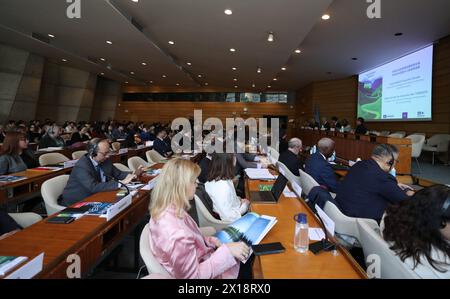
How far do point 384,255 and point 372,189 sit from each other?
3.66 feet

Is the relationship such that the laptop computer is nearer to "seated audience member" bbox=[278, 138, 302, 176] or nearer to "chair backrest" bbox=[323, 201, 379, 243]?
"chair backrest" bbox=[323, 201, 379, 243]

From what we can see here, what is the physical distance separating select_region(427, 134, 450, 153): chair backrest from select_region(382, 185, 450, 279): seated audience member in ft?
23.7

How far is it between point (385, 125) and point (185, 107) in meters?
12.7

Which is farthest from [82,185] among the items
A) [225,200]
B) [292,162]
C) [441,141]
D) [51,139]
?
[441,141]

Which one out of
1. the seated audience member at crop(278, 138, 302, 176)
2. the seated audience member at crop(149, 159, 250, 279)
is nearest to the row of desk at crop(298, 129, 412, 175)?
the seated audience member at crop(278, 138, 302, 176)

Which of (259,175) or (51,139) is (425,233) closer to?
(259,175)

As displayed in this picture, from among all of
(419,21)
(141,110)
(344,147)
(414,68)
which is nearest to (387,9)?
(419,21)

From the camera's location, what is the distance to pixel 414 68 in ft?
26.2

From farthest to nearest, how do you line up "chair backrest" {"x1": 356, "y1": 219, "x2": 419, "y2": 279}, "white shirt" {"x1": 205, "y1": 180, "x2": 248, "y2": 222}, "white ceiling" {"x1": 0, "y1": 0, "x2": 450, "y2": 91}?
"white ceiling" {"x1": 0, "y1": 0, "x2": 450, "y2": 91} < "white shirt" {"x1": 205, "y1": 180, "x2": 248, "y2": 222} < "chair backrest" {"x1": 356, "y1": 219, "x2": 419, "y2": 279}

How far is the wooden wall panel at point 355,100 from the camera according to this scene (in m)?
7.07

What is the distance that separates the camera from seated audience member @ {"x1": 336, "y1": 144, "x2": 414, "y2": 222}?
2219 millimetres

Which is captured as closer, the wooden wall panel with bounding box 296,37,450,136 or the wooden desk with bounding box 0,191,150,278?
the wooden desk with bounding box 0,191,150,278

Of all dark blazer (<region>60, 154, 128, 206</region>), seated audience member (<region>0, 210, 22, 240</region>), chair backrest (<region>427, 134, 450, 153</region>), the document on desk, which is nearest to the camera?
seated audience member (<region>0, 210, 22, 240</region>)

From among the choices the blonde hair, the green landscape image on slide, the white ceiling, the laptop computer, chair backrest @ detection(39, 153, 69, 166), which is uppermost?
the white ceiling
